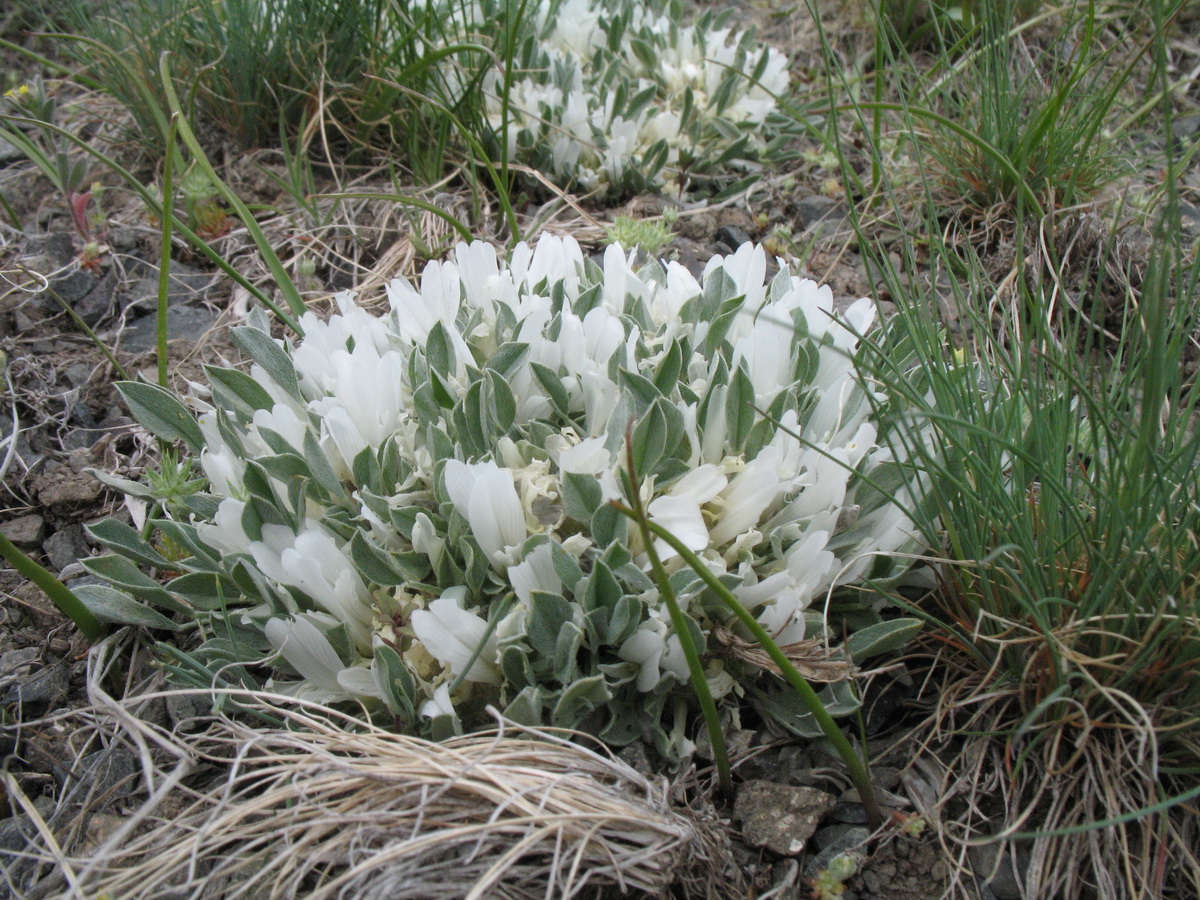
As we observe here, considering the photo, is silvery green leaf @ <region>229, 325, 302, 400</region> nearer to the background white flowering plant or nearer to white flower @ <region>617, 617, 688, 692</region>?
the background white flowering plant

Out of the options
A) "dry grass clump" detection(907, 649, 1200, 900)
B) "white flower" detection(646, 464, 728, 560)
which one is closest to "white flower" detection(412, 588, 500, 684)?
"white flower" detection(646, 464, 728, 560)

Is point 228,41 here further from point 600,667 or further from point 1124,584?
point 1124,584

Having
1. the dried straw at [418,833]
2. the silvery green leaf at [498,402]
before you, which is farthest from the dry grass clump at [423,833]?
the silvery green leaf at [498,402]

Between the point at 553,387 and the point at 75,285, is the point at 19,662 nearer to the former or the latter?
the point at 553,387

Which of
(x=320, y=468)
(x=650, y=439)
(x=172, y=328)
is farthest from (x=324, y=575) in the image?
(x=172, y=328)

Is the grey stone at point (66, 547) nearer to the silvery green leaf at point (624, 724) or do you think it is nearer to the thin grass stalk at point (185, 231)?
the thin grass stalk at point (185, 231)

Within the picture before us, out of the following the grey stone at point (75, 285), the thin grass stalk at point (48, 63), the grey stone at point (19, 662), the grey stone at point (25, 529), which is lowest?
the grey stone at point (19, 662)
